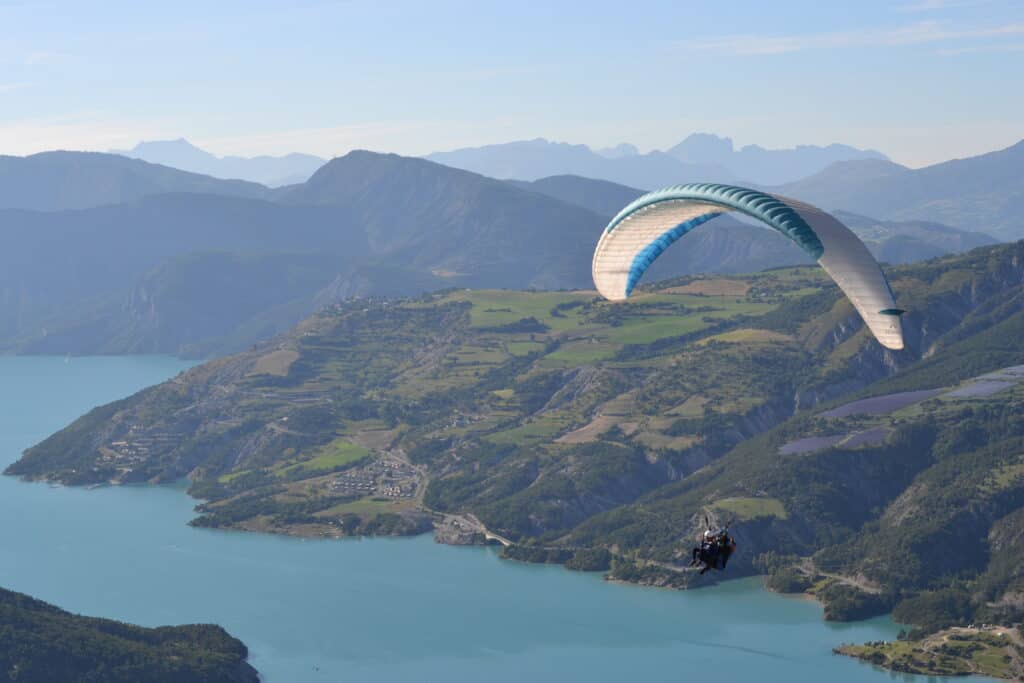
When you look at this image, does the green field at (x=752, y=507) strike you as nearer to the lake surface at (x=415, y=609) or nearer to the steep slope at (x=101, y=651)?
the lake surface at (x=415, y=609)

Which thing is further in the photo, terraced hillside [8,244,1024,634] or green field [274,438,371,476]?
green field [274,438,371,476]

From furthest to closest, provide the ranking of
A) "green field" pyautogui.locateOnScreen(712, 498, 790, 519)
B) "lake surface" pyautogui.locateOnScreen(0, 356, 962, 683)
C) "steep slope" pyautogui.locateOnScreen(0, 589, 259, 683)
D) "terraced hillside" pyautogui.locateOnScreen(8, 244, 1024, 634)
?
"green field" pyautogui.locateOnScreen(712, 498, 790, 519), "terraced hillside" pyautogui.locateOnScreen(8, 244, 1024, 634), "lake surface" pyautogui.locateOnScreen(0, 356, 962, 683), "steep slope" pyautogui.locateOnScreen(0, 589, 259, 683)

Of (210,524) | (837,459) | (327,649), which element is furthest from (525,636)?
A: (210,524)

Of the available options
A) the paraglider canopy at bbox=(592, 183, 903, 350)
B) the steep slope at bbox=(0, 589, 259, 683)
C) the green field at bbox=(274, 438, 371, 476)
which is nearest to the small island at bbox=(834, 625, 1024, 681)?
the steep slope at bbox=(0, 589, 259, 683)

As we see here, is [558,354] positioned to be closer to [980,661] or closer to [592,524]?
[592,524]

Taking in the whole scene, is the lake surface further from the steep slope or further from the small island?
the steep slope

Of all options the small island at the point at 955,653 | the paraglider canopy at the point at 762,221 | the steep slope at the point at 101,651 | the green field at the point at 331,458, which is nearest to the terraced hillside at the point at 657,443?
the green field at the point at 331,458
